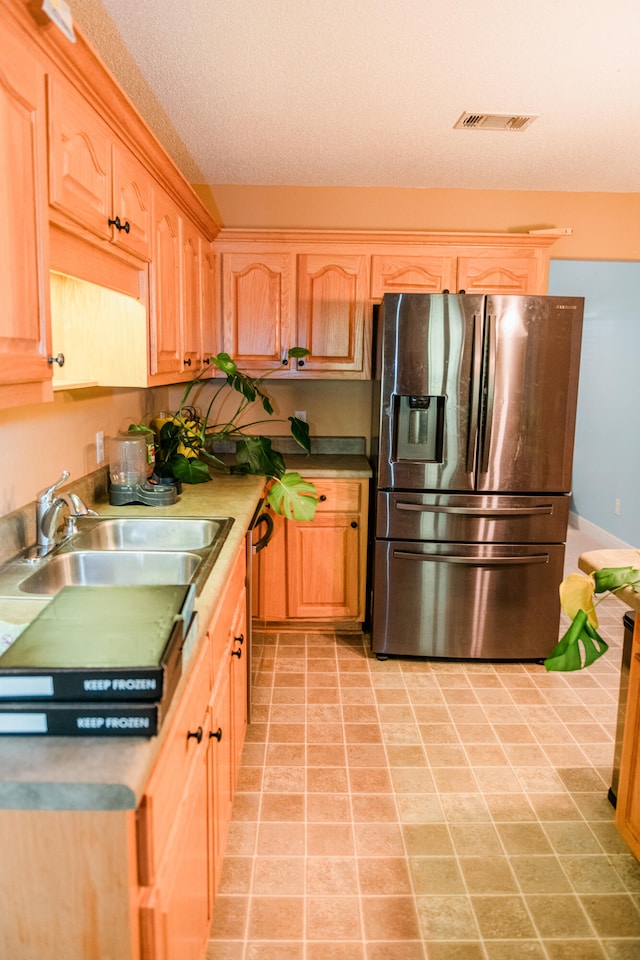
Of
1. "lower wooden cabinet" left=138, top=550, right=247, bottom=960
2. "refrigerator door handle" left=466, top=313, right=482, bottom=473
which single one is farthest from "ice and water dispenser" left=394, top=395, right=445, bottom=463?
"lower wooden cabinet" left=138, top=550, right=247, bottom=960

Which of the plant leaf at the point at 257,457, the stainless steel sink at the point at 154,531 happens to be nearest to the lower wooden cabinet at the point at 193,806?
the stainless steel sink at the point at 154,531

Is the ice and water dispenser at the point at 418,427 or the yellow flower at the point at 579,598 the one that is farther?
the ice and water dispenser at the point at 418,427

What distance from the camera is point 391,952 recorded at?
5.46 feet

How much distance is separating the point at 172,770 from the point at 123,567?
2.95ft

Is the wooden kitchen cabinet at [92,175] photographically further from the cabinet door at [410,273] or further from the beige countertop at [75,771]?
the cabinet door at [410,273]

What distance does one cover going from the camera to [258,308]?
362cm

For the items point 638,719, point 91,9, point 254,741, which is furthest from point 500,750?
point 91,9

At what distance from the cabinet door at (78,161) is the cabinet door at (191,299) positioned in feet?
3.44

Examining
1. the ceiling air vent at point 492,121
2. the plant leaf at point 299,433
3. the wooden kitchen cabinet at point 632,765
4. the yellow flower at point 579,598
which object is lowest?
the wooden kitchen cabinet at point 632,765

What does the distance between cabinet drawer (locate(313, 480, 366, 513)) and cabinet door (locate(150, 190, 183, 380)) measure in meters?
1.02

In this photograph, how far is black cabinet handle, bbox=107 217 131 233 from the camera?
1.78m

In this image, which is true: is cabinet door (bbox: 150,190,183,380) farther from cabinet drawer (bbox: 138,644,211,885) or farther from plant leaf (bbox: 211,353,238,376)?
cabinet drawer (bbox: 138,644,211,885)

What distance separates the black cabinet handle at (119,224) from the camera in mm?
1784

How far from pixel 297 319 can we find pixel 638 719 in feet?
8.30
